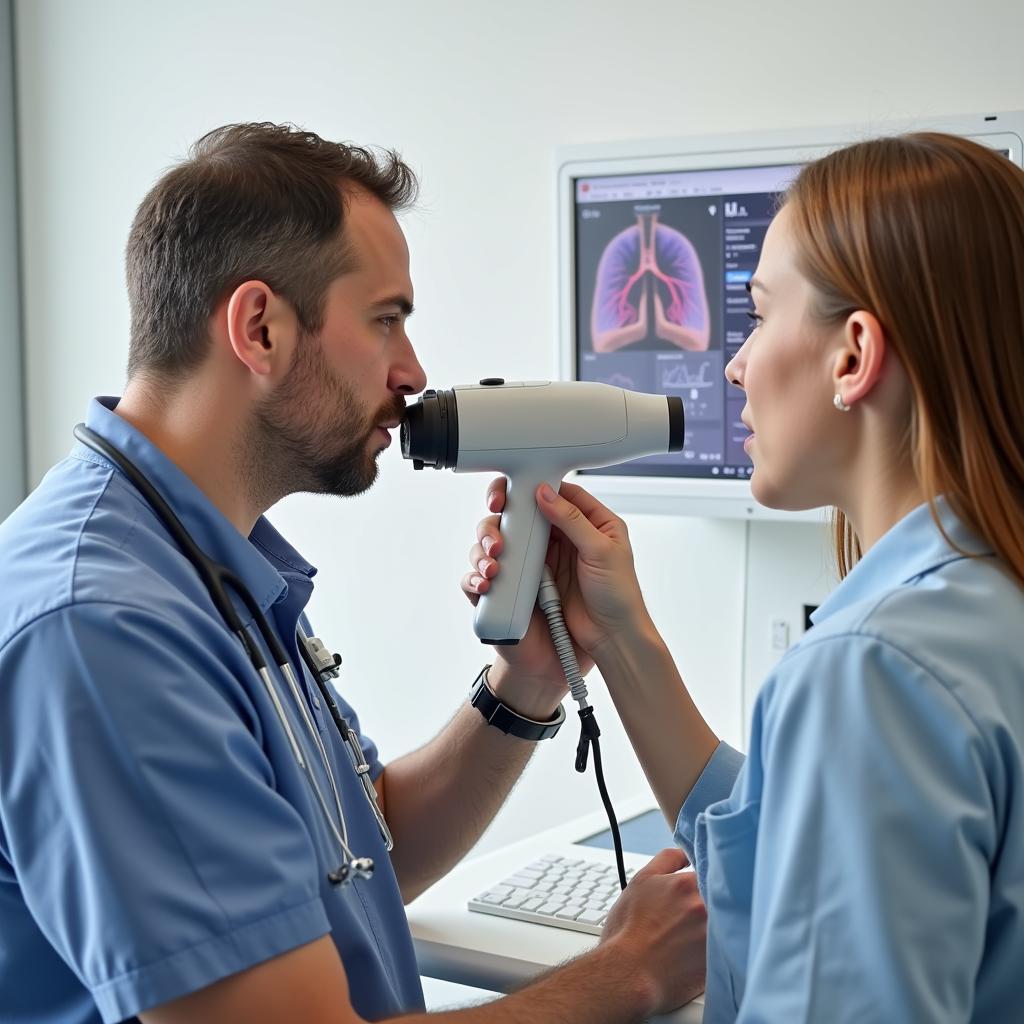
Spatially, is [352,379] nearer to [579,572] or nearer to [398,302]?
[398,302]

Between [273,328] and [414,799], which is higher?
[273,328]

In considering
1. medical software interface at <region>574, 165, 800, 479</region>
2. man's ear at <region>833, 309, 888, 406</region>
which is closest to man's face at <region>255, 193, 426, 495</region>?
man's ear at <region>833, 309, 888, 406</region>

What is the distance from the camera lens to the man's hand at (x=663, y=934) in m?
1.23

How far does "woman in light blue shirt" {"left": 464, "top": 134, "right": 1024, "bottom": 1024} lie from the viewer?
2.59 feet

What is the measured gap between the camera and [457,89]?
7.72 ft

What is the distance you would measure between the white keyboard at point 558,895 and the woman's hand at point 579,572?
28cm

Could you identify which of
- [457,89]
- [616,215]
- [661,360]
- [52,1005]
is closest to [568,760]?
[661,360]

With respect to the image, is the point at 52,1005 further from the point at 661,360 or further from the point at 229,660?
the point at 661,360

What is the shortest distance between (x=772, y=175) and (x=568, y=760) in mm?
1111

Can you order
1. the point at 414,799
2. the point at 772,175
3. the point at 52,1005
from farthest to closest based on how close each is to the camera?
the point at 772,175 → the point at 414,799 → the point at 52,1005

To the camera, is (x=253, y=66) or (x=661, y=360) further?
(x=253, y=66)

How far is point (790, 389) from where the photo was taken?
1022mm

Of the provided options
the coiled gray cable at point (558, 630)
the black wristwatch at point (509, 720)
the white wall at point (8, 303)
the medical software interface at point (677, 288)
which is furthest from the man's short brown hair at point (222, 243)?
the white wall at point (8, 303)

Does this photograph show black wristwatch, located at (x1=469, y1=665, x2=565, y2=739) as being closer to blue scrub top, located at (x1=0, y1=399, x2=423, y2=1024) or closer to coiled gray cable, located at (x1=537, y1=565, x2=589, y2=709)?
coiled gray cable, located at (x1=537, y1=565, x2=589, y2=709)
